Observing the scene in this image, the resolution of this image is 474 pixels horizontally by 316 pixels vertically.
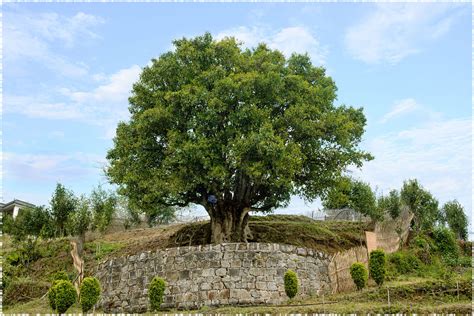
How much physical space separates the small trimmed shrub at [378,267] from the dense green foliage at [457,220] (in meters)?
20.5

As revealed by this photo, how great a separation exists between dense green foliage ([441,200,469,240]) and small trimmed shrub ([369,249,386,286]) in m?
20.5

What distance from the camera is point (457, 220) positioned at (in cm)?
3928

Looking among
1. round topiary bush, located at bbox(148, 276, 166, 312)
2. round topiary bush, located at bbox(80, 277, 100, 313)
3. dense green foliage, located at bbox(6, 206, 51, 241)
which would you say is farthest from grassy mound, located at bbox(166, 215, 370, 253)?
dense green foliage, located at bbox(6, 206, 51, 241)

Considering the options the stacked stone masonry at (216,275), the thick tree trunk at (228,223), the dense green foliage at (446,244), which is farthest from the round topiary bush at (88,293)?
the dense green foliage at (446,244)

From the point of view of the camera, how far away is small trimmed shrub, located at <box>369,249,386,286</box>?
68.0 ft

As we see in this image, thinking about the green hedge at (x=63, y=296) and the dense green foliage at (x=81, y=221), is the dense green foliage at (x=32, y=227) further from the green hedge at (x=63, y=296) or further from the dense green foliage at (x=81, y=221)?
the green hedge at (x=63, y=296)

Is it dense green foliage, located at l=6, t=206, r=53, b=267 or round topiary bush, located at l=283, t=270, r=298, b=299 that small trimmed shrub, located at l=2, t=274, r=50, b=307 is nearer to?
dense green foliage, located at l=6, t=206, r=53, b=267

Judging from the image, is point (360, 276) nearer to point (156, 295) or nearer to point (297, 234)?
point (156, 295)

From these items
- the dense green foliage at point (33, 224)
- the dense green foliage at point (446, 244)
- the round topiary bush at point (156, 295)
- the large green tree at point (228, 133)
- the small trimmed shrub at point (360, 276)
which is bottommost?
the round topiary bush at point (156, 295)

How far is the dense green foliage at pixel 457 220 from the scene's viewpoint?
3900 cm

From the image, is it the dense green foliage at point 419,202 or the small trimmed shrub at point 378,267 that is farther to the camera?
the dense green foliage at point 419,202

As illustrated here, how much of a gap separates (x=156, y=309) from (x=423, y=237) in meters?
17.7

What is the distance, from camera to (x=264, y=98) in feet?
86.5

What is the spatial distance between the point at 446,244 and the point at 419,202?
5.44 metres
